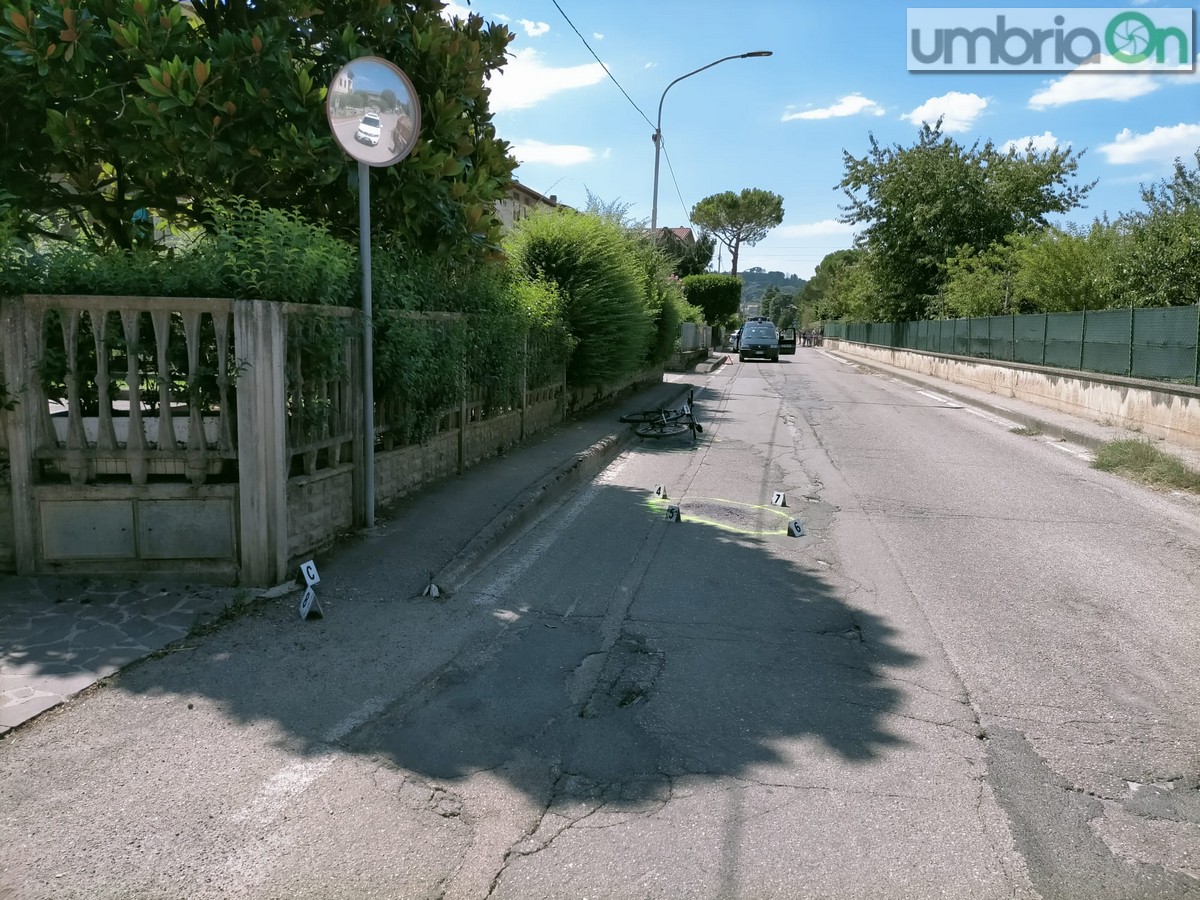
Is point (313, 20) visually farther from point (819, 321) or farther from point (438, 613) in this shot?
point (819, 321)

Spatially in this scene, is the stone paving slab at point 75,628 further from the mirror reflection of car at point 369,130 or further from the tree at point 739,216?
the tree at point 739,216

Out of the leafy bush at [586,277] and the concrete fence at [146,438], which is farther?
the leafy bush at [586,277]

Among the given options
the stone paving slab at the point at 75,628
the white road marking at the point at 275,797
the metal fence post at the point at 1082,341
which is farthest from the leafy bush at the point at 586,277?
the white road marking at the point at 275,797

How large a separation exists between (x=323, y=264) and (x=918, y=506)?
20.3 ft

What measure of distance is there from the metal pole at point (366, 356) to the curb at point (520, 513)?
0.93m

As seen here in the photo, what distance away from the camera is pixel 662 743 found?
3.70 metres

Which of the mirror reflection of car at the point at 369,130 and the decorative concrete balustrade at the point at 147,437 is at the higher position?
the mirror reflection of car at the point at 369,130

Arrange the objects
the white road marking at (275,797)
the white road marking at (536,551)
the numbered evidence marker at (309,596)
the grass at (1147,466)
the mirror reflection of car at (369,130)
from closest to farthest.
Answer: the white road marking at (275,797) < the numbered evidence marker at (309,596) < the white road marking at (536,551) < the mirror reflection of car at (369,130) < the grass at (1147,466)

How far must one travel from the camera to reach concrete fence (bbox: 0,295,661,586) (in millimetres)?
5230

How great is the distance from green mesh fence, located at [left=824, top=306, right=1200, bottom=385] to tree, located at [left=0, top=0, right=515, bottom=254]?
1116cm

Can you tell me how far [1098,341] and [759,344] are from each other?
26133mm

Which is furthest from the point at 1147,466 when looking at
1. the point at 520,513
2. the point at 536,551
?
the point at 536,551

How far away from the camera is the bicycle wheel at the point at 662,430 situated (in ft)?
45.2

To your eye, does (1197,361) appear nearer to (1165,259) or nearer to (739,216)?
(1165,259)
